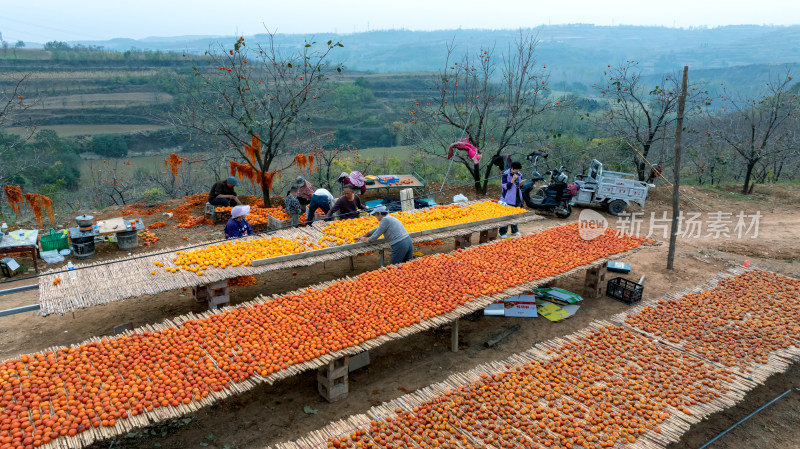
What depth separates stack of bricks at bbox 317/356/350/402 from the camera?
5898 mm

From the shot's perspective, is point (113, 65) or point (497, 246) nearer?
point (497, 246)

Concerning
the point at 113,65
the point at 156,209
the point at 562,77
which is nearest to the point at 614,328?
the point at 156,209

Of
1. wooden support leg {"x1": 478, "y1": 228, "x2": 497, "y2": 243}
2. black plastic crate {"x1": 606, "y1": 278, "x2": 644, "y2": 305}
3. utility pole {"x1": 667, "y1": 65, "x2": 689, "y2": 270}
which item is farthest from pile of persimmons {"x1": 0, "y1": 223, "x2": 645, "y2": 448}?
utility pole {"x1": 667, "y1": 65, "x2": 689, "y2": 270}

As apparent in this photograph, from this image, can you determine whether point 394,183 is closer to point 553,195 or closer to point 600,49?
point 553,195

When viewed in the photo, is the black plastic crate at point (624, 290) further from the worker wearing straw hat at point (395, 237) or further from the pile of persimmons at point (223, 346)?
the worker wearing straw hat at point (395, 237)

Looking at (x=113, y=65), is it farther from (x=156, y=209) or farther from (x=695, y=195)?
(x=695, y=195)

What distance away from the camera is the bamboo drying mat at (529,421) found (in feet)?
14.5

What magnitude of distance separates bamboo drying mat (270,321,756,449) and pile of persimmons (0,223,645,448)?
0.96 m

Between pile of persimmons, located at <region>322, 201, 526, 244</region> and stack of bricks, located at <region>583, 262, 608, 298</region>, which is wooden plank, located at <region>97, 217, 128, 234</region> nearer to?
pile of persimmons, located at <region>322, 201, 526, 244</region>

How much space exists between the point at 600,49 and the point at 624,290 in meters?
156

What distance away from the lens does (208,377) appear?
489 centimetres

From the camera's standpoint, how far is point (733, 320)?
6770 millimetres

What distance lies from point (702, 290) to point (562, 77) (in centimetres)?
10810

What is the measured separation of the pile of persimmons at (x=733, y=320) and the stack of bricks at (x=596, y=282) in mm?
1827
